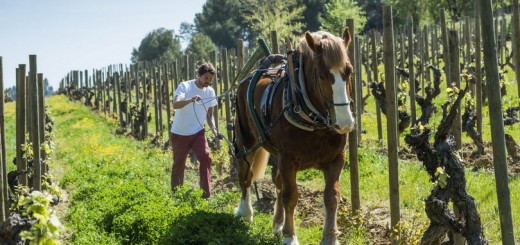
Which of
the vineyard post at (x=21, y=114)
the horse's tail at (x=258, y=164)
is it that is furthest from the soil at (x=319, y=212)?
the vineyard post at (x=21, y=114)

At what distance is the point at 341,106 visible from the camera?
552 cm

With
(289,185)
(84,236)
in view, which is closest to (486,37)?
(289,185)

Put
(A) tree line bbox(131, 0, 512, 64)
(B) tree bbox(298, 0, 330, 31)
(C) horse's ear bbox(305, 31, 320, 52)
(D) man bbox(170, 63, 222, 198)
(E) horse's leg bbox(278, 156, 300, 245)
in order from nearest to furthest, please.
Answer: (C) horse's ear bbox(305, 31, 320, 52)
(E) horse's leg bbox(278, 156, 300, 245)
(D) man bbox(170, 63, 222, 198)
(A) tree line bbox(131, 0, 512, 64)
(B) tree bbox(298, 0, 330, 31)

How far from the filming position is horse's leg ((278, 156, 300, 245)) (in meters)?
6.45

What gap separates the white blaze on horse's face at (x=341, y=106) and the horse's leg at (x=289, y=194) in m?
1.02

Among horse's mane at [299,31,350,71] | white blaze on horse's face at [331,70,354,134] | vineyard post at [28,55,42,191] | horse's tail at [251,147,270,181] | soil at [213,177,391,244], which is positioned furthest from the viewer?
horse's tail at [251,147,270,181]

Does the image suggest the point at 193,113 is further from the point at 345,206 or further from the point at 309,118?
the point at 309,118

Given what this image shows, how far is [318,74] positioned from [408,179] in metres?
4.09

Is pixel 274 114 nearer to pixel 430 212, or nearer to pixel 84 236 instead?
pixel 430 212

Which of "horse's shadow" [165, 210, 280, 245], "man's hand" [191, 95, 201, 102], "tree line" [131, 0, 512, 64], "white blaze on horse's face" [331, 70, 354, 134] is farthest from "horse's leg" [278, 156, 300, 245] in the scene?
"tree line" [131, 0, 512, 64]

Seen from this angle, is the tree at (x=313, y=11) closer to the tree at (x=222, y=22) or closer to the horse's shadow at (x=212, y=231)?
the tree at (x=222, y=22)

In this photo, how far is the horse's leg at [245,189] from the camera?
8117 millimetres

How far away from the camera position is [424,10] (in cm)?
5831

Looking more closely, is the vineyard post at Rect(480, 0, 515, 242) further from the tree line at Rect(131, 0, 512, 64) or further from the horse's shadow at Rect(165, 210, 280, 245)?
the tree line at Rect(131, 0, 512, 64)
